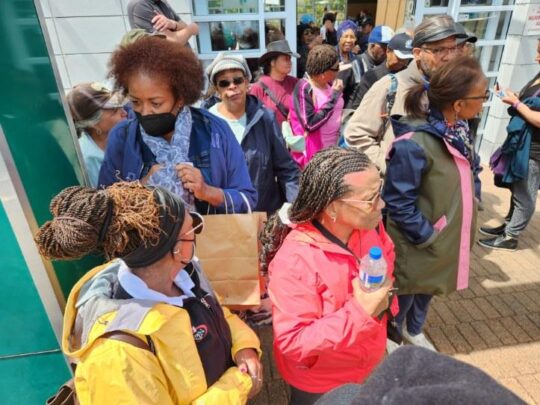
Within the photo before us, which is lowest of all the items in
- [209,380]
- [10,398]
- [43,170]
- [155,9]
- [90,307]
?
[10,398]

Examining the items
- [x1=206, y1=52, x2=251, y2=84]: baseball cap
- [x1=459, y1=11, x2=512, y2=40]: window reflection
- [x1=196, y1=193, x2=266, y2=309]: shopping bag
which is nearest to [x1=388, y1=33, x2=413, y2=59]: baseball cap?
[x1=206, y1=52, x2=251, y2=84]: baseball cap

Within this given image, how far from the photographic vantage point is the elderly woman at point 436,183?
222 cm

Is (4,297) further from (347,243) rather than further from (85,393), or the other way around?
(347,243)

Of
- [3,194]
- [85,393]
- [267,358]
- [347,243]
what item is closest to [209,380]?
[85,393]

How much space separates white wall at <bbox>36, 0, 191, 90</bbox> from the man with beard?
2.99m

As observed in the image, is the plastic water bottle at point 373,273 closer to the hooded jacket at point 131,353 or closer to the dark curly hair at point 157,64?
the hooded jacket at point 131,353

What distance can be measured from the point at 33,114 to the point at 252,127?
1656mm

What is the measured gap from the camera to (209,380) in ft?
4.65

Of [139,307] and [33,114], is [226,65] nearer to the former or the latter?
[33,114]

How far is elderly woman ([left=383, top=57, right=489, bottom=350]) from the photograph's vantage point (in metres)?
2.22

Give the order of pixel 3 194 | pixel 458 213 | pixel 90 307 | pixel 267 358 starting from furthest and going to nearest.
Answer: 1. pixel 267 358
2. pixel 458 213
3. pixel 3 194
4. pixel 90 307

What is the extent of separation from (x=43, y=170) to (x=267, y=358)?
84.3 inches

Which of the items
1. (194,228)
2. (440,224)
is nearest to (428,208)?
(440,224)

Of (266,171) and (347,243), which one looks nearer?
(347,243)
